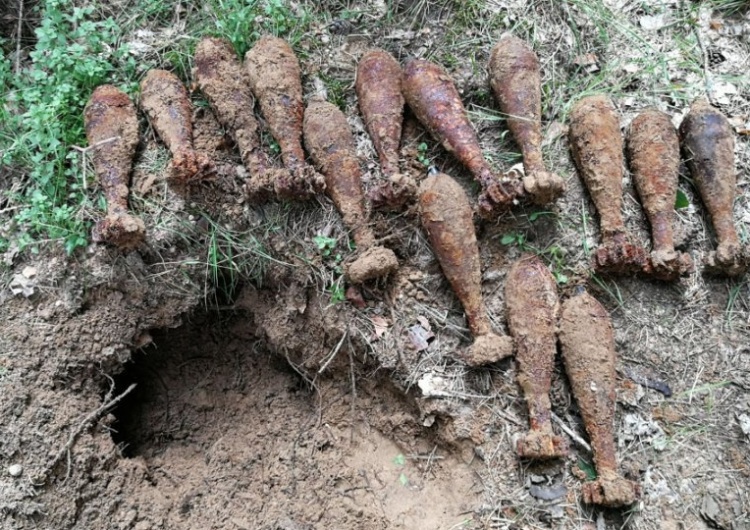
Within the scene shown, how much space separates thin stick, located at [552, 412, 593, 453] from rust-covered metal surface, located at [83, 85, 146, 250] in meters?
1.69

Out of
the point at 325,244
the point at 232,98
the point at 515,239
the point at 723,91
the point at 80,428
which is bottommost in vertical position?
the point at 80,428

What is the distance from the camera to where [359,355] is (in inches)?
96.3

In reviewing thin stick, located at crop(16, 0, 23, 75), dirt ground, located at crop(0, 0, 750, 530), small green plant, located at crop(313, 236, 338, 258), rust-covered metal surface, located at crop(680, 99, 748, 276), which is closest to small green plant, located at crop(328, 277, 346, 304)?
dirt ground, located at crop(0, 0, 750, 530)

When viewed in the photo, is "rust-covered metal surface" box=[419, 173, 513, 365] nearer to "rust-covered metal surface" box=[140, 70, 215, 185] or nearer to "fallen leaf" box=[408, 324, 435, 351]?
"fallen leaf" box=[408, 324, 435, 351]

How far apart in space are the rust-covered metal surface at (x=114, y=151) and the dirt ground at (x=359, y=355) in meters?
0.07

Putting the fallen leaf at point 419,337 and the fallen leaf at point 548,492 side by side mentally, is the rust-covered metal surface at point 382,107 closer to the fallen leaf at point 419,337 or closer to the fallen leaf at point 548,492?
the fallen leaf at point 419,337

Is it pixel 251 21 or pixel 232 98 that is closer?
pixel 232 98

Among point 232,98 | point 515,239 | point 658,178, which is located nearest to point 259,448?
point 515,239

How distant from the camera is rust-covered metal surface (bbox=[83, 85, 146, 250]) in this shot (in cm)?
238

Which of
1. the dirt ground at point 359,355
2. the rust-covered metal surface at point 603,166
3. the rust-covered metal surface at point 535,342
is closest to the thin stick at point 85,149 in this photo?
the dirt ground at point 359,355

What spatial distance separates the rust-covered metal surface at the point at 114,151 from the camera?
2.38m

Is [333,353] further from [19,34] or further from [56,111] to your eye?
[19,34]

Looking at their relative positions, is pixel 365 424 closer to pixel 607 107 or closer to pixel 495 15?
pixel 607 107

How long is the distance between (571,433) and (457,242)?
0.78m
